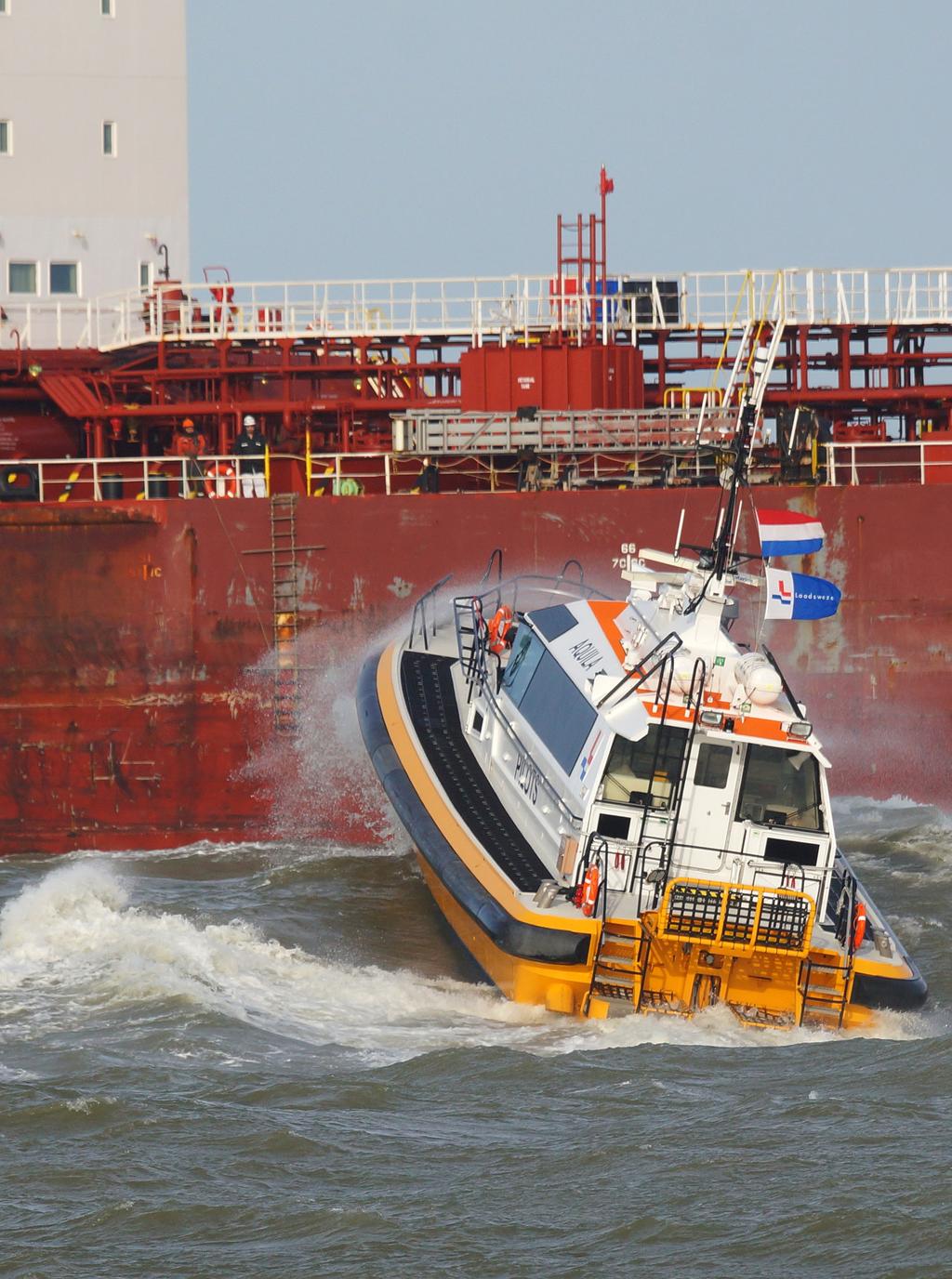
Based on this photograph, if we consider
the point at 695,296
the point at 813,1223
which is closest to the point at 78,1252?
the point at 813,1223

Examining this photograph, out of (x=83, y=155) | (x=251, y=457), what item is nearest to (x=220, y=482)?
(x=251, y=457)

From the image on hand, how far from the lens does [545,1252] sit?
8.10m

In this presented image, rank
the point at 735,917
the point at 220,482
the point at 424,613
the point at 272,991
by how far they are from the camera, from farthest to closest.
A: the point at 220,482, the point at 424,613, the point at 272,991, the point at 735,917

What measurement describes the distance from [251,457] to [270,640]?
78.2 inches

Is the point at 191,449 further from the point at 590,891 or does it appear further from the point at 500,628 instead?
the point at 590,891

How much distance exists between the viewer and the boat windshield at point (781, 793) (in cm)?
1140

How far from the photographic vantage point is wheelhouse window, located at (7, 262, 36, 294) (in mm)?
25172

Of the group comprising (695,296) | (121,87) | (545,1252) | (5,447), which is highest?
(121,87)

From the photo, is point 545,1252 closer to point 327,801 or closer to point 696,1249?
point 696,1249

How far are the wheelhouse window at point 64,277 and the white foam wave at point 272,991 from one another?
14099 millimetres

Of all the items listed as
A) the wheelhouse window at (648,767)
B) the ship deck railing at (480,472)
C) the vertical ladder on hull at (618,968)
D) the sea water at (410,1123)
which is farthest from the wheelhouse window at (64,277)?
the vertical ladder on hull at (618,968)

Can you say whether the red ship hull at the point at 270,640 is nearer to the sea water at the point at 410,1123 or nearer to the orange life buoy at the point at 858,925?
the sea water at the point at 410,1123

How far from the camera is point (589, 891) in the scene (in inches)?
435

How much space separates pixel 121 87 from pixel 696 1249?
69.1ft
